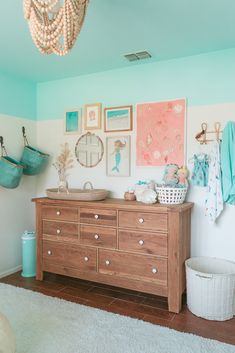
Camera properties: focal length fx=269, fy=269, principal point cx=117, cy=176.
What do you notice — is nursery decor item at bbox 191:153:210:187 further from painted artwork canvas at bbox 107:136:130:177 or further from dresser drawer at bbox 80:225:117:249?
dresser drawer at bbox 80:225:117:249

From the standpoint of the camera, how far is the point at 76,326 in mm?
2137

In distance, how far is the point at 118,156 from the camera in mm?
3102

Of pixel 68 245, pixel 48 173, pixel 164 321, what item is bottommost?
pixel 164 321

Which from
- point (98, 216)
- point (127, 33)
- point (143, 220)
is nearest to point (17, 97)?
point (127, 33)

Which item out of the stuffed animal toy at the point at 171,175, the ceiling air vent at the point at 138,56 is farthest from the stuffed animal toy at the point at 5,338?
the ceiling air vent at the point at 138,56

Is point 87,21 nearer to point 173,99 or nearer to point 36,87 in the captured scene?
point 173,99

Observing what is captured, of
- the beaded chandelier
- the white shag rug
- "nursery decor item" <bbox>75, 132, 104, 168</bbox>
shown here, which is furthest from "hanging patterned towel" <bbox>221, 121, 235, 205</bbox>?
the beaded chandelier

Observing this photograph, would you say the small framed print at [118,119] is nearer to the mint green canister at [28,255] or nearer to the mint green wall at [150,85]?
the mint green wall at [150,85]

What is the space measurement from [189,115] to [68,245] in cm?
186

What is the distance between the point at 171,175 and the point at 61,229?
131 cm

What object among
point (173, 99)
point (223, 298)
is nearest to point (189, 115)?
point (173, 99)

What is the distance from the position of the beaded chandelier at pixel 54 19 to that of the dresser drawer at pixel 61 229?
1847 millimetres

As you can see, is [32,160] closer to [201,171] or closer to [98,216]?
[98,216]

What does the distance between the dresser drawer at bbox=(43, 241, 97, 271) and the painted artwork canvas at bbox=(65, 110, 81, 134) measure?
1380mm
